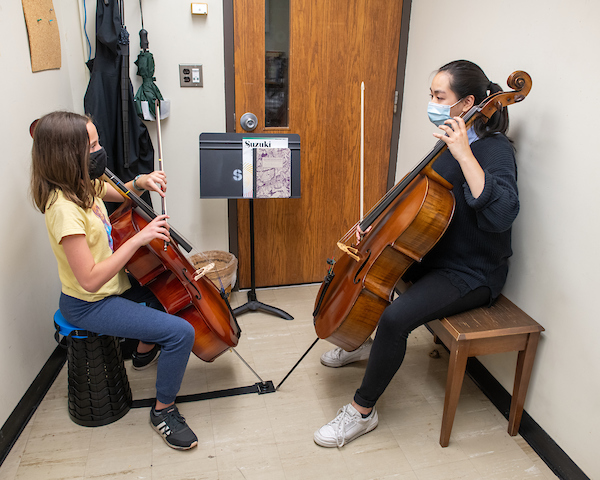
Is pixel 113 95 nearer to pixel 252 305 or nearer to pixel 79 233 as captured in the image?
pixel 79 233

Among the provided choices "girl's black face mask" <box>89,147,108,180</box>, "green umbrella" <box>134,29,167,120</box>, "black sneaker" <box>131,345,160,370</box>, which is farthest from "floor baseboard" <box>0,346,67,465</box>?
"green umbrella" <box>134,29,167,120</box>

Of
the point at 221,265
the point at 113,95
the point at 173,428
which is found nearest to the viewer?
the point at 173,428

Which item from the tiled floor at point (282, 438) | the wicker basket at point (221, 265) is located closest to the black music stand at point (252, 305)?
the wicker basket at point (221, 265)

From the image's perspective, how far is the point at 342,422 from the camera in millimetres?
1660

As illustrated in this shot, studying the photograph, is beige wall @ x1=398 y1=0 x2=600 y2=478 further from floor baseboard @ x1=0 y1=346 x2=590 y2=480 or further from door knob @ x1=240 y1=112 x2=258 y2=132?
door knob @ x1=240 y1=112 x2=258 y2=132

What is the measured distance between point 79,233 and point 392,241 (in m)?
0.97

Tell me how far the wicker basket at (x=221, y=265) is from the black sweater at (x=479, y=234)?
1115mm

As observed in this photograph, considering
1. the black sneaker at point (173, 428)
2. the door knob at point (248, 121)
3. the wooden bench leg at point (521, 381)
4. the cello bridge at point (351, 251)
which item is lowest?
the black sneaker at point (173, 428)

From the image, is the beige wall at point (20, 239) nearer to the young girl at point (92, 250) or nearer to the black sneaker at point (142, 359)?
the young girl at point (92, 250)

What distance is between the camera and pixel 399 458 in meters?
1.60

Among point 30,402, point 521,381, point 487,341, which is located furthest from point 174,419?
point 521,381

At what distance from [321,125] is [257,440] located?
1654mm

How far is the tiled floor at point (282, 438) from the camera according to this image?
1533mm

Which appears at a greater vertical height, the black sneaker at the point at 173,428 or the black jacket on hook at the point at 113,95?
the black jacket on hook at the point at 113,95
